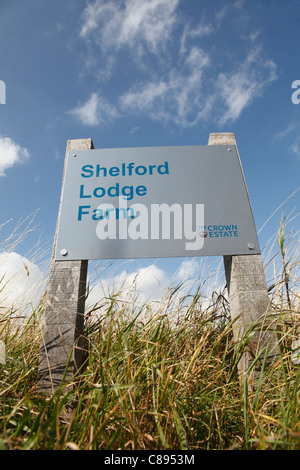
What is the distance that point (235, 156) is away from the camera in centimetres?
227

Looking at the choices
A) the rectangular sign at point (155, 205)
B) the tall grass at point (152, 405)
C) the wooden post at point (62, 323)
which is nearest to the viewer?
the tall grass at point (152, 405)

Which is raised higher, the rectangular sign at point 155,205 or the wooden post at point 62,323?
the rectangular sign at point 155,205

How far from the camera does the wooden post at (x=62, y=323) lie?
→ 164cm

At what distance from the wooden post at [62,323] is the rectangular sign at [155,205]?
4.5 inches

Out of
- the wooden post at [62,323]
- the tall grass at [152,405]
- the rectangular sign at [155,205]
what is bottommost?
the tall grass at [152,405]

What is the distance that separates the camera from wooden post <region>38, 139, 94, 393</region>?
1644 millimetres

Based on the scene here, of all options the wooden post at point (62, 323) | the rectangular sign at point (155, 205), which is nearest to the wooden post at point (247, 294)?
the rectangular sign at point (155, 205)

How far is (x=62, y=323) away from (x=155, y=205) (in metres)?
1.04

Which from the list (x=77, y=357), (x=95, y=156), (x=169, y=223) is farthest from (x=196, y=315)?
(x=95, y=156)

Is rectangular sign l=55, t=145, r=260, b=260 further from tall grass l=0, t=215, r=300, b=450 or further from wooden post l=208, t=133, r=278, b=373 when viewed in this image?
tall grass l=0, t=215, r=300, b=450

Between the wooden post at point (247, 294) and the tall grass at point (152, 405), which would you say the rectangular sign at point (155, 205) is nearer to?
the wooden post at point (247, 294)

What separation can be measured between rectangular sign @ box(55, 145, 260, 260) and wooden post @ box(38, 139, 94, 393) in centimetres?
11

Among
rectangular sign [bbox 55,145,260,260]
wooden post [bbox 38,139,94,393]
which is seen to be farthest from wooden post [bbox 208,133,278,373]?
wooden post [bbox 38,139,94,393]
